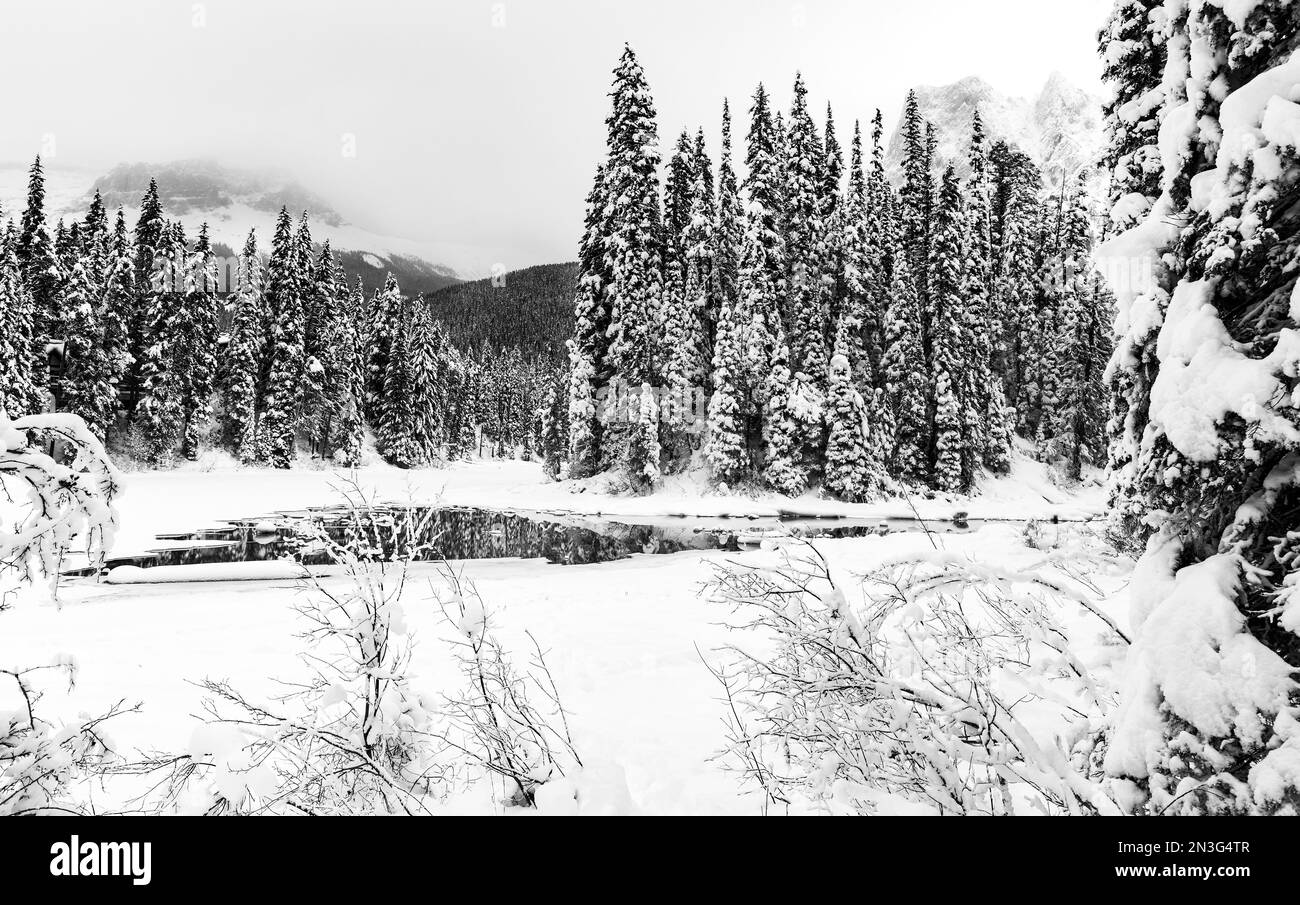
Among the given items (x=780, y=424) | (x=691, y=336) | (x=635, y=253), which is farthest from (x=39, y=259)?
(x=780, y=424)

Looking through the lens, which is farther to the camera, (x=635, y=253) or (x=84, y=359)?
(x=84, y=359)

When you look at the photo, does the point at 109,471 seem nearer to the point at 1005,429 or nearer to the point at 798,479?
the point at 798,479

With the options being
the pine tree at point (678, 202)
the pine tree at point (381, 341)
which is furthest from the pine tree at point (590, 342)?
the pine tree at point (381, 341)

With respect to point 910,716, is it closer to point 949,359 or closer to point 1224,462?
point 1224,462

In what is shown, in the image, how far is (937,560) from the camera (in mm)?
3037

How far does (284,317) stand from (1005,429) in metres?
51.0

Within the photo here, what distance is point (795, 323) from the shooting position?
3306 centimetres

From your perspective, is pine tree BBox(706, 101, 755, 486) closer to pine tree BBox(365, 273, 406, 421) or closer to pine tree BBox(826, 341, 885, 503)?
pine tree BBox(826, 341, 885, 503)

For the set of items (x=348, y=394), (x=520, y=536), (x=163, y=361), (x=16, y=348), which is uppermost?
(x=163, y=361)

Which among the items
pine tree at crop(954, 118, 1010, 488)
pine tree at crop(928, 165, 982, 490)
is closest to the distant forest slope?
pine tree at crop(954, 118, 1010, 488)

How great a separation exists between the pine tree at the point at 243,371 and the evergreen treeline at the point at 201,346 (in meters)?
0.10

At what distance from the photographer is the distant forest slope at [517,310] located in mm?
129000

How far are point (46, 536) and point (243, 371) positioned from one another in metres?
51.6
